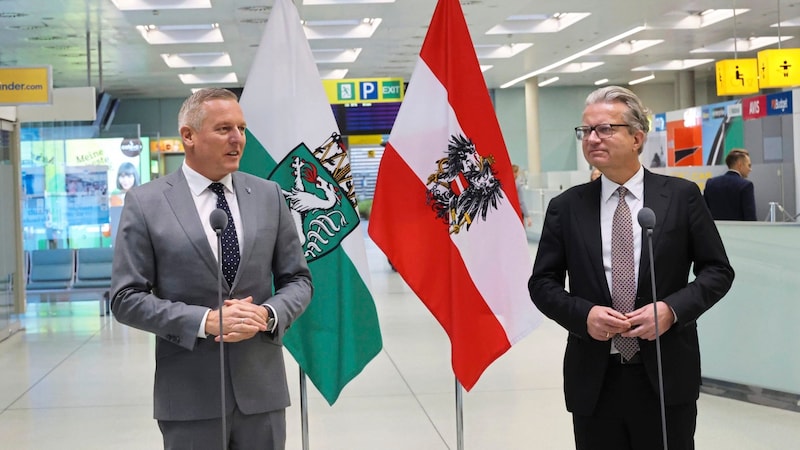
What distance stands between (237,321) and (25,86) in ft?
27.9

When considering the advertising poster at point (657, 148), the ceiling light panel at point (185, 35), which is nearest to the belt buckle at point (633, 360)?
the ceiling light panel at point (185, 35)

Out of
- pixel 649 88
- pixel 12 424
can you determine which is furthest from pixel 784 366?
pixel 649 88

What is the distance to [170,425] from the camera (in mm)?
2627

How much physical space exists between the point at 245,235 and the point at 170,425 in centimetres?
57

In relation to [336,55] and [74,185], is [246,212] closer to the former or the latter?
[74,185]

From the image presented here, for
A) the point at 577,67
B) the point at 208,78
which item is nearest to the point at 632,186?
the point at 208,78

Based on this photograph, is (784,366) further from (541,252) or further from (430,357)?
(541,252)

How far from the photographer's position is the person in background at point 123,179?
14.7 m

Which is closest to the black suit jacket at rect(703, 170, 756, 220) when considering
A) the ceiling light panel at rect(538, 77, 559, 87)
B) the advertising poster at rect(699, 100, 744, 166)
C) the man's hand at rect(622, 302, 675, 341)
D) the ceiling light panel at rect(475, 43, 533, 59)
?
the man's hand at rect(622, 302, 675, 341)

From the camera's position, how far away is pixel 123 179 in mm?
14719

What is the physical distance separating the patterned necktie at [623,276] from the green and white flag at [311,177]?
1490 millimetres

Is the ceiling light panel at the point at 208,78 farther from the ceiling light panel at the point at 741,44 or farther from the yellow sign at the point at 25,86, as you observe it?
the yellow sign at the point at 25,86

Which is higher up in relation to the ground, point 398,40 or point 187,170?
point 398,40

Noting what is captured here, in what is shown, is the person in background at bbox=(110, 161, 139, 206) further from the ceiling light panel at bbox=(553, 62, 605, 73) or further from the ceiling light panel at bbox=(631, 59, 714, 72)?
the ceiling light panel at bbox=(631, 59, 714, 72)
